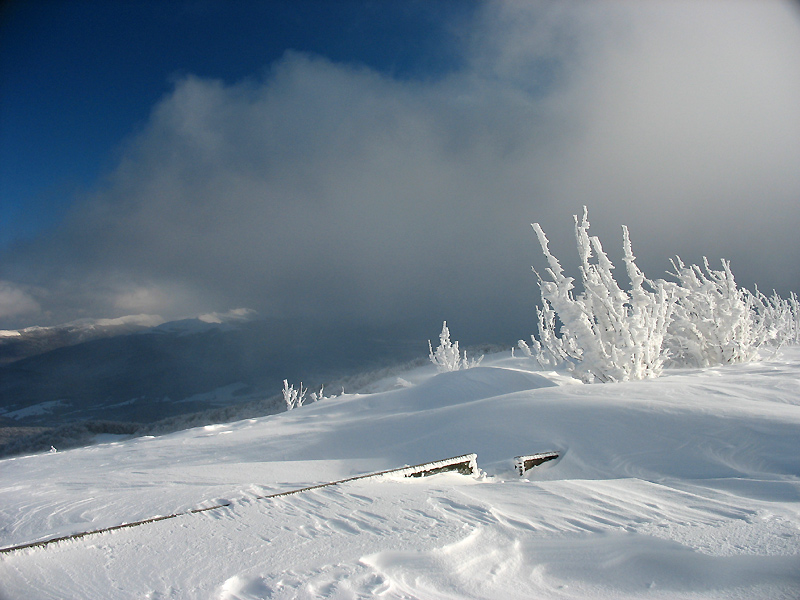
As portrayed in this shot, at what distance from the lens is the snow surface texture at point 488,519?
179 cm

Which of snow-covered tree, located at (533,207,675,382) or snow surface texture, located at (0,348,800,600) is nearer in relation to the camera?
snow surface texture, located at (0,348,800,600)

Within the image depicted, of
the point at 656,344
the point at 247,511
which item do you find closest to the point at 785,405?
the point at 656,344

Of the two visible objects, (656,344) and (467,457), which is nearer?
(467,457)

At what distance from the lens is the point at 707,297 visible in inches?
468

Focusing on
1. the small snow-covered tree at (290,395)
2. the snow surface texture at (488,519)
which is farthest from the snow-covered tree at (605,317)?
the small snow-covered tree at (290,395)

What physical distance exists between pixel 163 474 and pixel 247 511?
3.23m

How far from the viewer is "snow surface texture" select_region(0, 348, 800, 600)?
179 cm

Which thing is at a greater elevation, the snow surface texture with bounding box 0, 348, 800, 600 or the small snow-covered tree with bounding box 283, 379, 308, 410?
the snow surface texture with bounding box 0, 348, 800, 600

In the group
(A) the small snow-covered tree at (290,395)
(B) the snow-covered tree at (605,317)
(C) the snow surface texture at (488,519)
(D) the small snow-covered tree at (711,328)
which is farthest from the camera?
(A) the small snow-covered tree at (290,395)

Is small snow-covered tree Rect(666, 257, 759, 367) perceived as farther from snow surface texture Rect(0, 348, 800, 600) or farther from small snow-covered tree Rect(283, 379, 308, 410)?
small snow-covered tree Rect(283, 379, 308, 410)

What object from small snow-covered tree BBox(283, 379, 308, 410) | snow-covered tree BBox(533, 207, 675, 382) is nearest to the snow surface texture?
snow-covered tree BBox(533, 207, 675, 382)

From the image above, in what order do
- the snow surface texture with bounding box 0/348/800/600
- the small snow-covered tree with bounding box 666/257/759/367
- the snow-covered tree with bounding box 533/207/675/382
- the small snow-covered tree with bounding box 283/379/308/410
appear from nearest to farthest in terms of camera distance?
the snow surface texture with bounding box 0/348/800/600 → the snow-covered tree with bounding box 533/207/675/382 → the small snow-covered tree with bounding box 666/257/759/367 → the small snow-covered tree with bounding box 283/379/308/410

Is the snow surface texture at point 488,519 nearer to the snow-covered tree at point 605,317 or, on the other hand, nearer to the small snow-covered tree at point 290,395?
the snow-covered tree at point 605,317

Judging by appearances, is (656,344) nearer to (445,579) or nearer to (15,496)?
(445,579)
